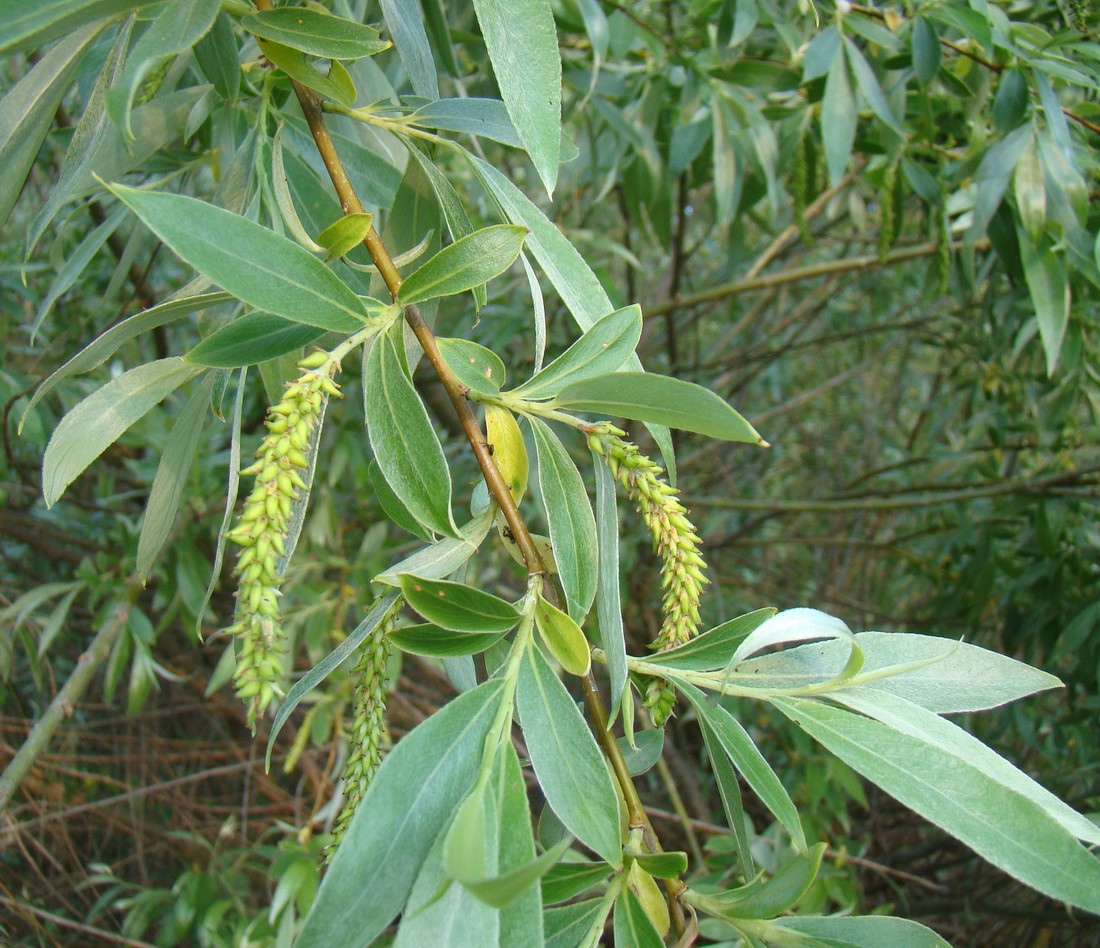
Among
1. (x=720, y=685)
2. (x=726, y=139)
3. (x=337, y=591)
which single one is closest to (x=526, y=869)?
(x=720, y=685)

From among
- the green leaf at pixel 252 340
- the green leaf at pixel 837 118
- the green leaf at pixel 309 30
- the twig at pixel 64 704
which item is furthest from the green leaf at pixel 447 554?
the green leaf at pixel 837 118

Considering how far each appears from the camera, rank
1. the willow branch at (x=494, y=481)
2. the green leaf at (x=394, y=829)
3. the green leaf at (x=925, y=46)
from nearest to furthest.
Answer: the green leaf at (x=394, y=829) < the willow branch at (x=494, y=481) < the green leaf at (x=925, y=46)

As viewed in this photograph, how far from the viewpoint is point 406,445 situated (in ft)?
1.33

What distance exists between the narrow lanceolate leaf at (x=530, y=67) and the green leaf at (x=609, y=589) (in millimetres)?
148

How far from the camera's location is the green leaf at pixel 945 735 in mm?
401

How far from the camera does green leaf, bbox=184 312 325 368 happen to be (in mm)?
404

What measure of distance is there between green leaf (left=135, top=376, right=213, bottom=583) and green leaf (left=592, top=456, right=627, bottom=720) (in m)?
0.23

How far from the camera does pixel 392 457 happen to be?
1.32 ft

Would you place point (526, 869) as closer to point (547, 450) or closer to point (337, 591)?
point (547, 450)

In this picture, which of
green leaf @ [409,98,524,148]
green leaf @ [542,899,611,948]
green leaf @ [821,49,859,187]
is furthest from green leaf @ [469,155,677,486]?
green leaf @ [821,49,859,187]

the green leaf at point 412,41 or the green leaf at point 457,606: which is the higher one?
the green leaf at point 412,41

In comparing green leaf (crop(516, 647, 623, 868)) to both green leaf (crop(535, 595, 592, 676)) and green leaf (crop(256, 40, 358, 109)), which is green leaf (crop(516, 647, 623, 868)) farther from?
green leaf (crop(256, 40, 358, 109))

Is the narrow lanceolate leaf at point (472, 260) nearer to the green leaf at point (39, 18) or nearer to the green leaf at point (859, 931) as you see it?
the green leaf at point (39, 18)

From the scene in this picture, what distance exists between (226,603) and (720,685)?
1633mm
